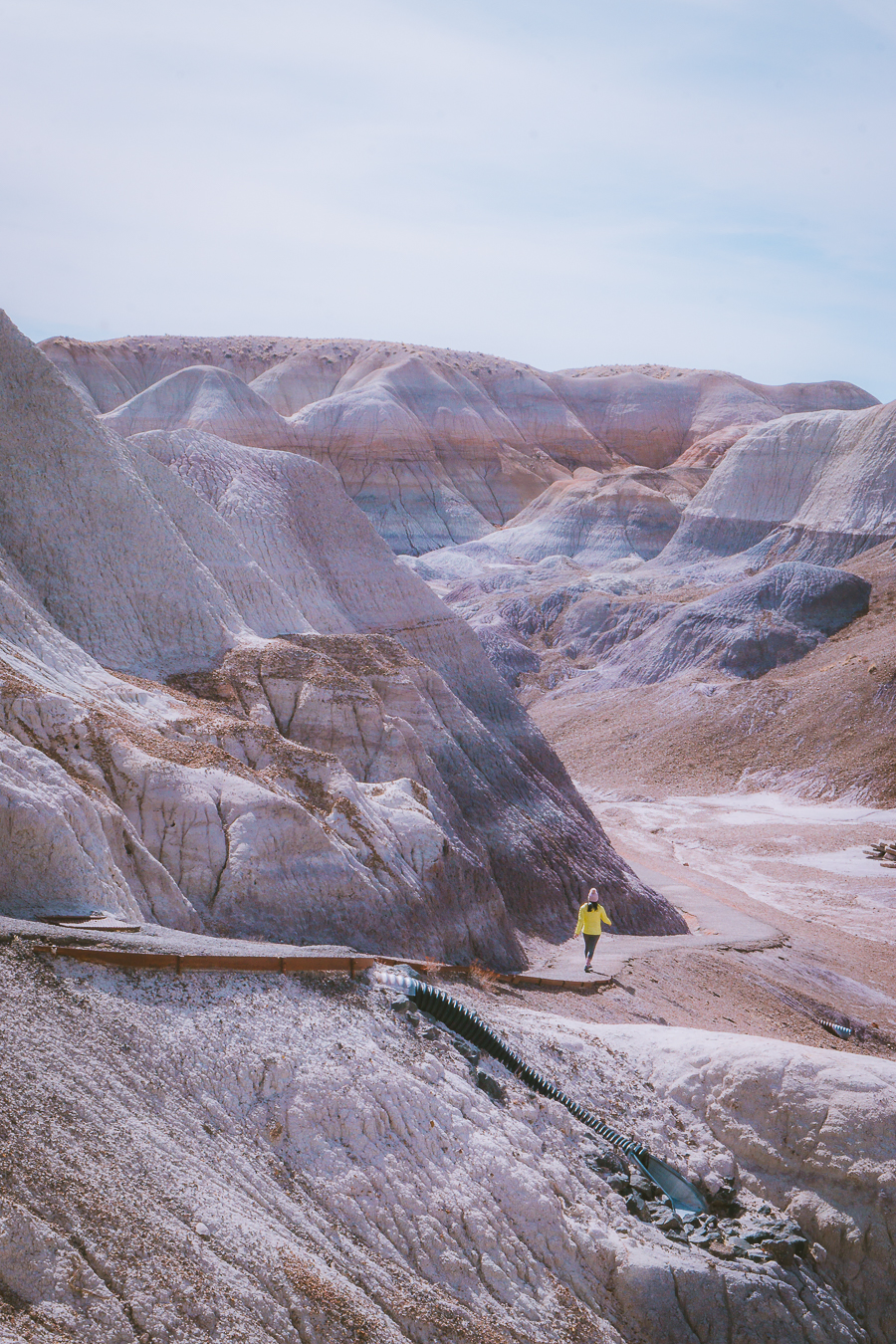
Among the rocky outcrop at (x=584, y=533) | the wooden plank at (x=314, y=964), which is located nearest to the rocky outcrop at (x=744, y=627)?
the rocky outcrop at (x=584, y=533)

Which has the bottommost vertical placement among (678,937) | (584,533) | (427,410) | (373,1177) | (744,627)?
(678,937)

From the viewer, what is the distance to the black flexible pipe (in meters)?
9.17

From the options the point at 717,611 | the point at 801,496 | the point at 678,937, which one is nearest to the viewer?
the point at 678,937

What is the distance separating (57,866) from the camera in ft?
28.8

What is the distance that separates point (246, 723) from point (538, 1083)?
667cm

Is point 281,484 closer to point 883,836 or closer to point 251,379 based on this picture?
point 883,836

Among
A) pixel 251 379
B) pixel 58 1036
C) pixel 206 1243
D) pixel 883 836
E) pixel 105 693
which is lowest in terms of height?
pixel 883 836

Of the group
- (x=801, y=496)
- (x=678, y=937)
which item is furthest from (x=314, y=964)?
(x=801, y=496)

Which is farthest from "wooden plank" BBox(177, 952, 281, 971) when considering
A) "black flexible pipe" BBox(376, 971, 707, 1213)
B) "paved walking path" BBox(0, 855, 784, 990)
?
"black flexible pipe" BBox(376, 971, 707, 1213)

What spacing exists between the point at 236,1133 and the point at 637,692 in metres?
46.0

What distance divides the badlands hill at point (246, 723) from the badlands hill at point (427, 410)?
47.1 m

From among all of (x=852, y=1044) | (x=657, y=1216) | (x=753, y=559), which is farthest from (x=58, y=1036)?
(x=753, y=559)

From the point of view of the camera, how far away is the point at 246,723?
1454 centimetres

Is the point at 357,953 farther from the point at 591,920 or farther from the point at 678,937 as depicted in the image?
the point at 678,937
